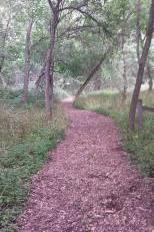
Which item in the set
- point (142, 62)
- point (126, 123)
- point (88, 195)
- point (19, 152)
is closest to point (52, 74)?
point (126, 123)

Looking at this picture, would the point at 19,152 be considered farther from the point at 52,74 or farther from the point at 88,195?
the point at 52,74

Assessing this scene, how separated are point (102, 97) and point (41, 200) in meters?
17.5

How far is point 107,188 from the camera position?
24.8 ft

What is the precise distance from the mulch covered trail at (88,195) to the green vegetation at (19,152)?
0.21m

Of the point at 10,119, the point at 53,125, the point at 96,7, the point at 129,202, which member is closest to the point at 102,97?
the point at 96,7

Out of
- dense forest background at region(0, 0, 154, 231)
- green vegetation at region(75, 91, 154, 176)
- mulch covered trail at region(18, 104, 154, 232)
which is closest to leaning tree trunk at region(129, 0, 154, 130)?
dense forest background at region(0, 0, 154, 231)

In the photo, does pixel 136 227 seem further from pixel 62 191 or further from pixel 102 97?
pixel 102 97

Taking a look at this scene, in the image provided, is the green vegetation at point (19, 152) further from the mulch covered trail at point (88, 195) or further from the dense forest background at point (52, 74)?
the mulch covered trail at point (88, 195)

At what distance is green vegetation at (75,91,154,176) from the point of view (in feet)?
30.9

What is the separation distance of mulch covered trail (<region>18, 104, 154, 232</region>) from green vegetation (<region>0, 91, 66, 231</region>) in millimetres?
205

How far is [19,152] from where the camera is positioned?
9180mm

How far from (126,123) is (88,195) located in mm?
7673

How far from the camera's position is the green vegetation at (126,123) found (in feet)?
30.9

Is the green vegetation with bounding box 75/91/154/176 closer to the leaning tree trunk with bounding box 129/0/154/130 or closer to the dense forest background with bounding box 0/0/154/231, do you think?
the dense forest background with bounding box 0/0/154/231
